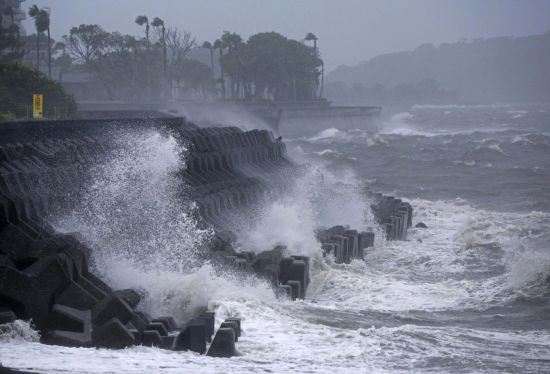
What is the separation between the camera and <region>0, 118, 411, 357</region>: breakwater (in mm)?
9734

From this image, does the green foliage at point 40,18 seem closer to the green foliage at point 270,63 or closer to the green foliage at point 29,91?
the green foliage at point 29,91

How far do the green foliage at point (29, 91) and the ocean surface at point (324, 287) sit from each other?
11.0 metres

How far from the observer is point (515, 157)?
46.9 meters

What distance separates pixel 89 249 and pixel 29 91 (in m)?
22.1

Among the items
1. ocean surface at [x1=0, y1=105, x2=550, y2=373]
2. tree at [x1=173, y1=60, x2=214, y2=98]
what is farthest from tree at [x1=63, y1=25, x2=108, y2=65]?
ocean surface at [x1=0, y1=105, x2=550, y2=373]

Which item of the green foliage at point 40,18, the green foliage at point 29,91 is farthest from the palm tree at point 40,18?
the green foliage at point 29,91

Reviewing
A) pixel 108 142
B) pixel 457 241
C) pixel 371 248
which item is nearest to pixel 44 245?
pixel 108 142

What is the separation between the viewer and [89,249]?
12023 mm

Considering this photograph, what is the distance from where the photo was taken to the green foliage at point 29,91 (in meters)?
31.4

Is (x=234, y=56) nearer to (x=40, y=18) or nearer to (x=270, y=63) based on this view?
(x=270, y=63)

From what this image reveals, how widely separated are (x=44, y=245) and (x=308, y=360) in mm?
3651

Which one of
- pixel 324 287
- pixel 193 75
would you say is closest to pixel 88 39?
pixel 193 75

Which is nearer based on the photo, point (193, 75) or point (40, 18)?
point (40, 18)

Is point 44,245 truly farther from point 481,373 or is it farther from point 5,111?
point 5,111
